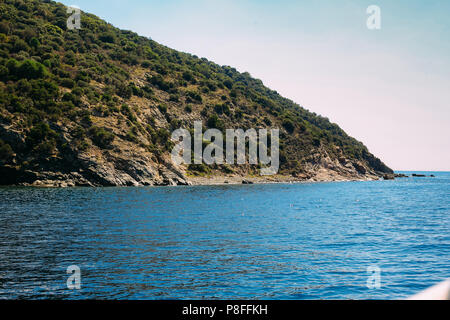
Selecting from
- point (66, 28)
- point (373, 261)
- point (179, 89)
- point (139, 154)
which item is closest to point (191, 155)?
point (139, 154)

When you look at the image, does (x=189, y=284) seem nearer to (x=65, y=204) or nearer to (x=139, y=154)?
(x=65, y=204)

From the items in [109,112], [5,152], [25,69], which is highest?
[25,69]

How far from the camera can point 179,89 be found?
134875 mm

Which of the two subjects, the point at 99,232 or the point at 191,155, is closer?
the point at 99,232

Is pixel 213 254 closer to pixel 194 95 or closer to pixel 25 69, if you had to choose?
pixel 25 69

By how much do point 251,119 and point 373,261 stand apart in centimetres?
12461
